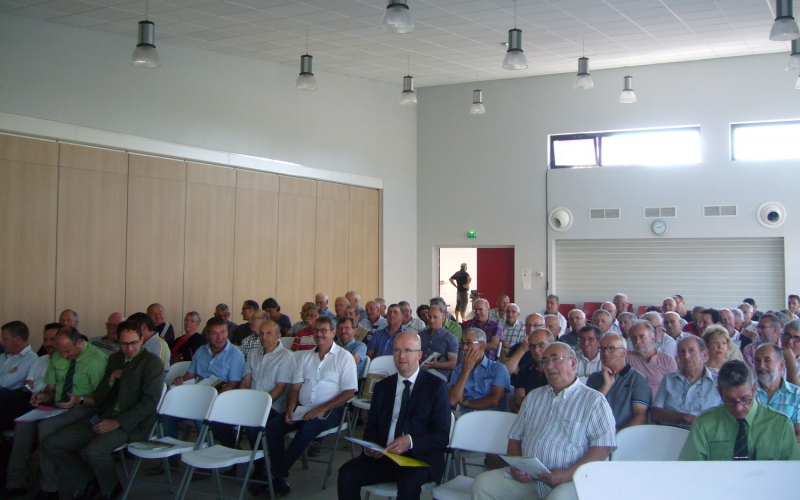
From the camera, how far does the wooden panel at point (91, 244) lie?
25.9ft

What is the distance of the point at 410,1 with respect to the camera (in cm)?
808

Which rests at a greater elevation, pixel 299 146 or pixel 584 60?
pixel 584 60

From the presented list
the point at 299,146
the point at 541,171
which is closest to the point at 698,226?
the point at 541,171

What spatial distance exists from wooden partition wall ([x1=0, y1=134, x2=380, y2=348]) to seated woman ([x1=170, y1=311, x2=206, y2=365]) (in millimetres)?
1799

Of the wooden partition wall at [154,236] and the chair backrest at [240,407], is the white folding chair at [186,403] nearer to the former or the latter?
the chair backrest at [240,407]

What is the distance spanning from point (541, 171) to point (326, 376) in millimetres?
8530

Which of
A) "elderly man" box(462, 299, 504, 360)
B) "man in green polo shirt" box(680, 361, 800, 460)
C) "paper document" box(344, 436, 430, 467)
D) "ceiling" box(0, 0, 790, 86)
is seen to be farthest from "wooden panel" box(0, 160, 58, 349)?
"man in green polo shirt" box(680, 361, 800, 460)

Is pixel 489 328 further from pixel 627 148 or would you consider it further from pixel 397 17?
pixel 627 148

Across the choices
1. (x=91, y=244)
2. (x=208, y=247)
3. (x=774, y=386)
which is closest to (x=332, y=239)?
(x=208, y=247)

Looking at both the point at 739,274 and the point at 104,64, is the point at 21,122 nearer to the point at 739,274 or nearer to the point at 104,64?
the point at 104,64

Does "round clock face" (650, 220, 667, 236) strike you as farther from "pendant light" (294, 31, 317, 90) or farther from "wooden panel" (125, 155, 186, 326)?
"wooden panel" (125, 155, 186, 326)

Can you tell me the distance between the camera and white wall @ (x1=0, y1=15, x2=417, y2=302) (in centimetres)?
765

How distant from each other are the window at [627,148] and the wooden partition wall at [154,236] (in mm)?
4122

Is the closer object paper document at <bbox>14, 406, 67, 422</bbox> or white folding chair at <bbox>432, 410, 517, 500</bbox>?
white folding chair at <bbox>432, 410, 517, 500</bbox>
